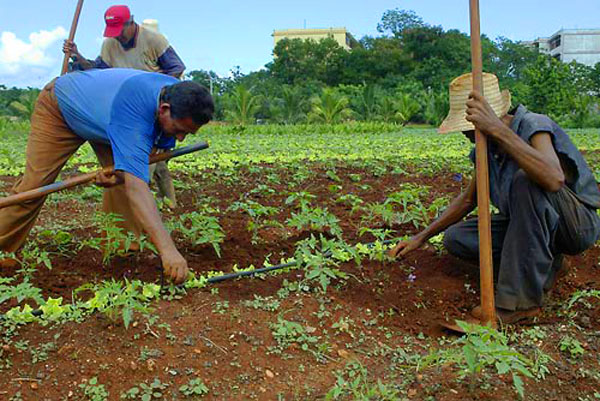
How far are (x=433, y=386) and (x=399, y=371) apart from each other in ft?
0.64

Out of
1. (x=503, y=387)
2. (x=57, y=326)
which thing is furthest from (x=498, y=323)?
(x=57, y=326)

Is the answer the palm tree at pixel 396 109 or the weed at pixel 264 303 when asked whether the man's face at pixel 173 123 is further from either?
the palm tree at pixel 396 109

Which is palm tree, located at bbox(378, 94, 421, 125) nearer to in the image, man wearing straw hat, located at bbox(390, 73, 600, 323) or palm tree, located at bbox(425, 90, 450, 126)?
palm tree, located at bbox(425, 90, 450, 126)

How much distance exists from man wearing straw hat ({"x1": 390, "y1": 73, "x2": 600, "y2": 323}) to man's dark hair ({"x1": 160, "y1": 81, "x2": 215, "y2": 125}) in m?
1.17

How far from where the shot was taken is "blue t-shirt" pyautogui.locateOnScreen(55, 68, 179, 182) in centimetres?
311

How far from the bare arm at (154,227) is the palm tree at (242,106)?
815 inches

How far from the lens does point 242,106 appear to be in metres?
24.0

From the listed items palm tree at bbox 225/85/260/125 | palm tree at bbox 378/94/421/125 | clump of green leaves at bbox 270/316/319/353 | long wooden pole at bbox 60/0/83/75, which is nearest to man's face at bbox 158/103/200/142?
clump of green leaves at bbox 270/316/319/353

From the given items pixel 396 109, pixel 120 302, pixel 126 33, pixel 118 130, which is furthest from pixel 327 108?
pixel 120 302

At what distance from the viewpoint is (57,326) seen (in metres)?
2.76

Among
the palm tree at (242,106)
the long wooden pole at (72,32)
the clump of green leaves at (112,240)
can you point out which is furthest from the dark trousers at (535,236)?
the palm tree at (242,106)

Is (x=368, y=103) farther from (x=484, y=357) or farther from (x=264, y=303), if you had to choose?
(x=484, y=357)

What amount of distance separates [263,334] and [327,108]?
884 inches

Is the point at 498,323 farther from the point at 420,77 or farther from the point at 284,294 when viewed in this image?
the point at 420,77
